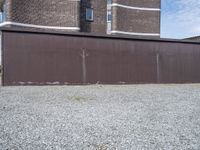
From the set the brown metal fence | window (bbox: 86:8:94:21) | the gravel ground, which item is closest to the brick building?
window (bbox: 86:8:94:21)

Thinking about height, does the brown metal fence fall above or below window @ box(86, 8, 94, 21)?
below

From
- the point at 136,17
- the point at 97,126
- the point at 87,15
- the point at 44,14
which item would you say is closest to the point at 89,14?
the point at 87,15

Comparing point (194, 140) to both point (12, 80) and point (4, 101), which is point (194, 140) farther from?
point (12, 80)

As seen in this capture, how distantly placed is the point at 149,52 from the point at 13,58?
28.9 feet

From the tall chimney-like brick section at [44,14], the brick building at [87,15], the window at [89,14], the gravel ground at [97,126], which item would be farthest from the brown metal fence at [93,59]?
the window at [89,14]

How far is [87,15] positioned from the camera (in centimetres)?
2567

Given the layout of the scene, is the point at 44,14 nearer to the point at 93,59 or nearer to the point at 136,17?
the point at 93,59

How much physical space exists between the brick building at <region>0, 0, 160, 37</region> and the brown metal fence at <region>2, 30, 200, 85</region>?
286 inches

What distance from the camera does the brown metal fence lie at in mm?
14310

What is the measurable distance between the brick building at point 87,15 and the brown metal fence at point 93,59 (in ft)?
23.9

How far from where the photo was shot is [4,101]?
8938 mm

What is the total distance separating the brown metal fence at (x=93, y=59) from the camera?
46.9ft

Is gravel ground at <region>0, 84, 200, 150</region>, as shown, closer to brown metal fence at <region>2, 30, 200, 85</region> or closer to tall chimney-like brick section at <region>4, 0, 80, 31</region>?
brown metal fence at <region>2, 30, 200, 85</region>

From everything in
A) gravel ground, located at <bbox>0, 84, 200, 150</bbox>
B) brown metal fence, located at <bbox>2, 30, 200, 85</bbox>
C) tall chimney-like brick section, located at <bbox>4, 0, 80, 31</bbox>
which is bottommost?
gravel ground, located at <bbox>0, 84, 200, 150</bbox>
